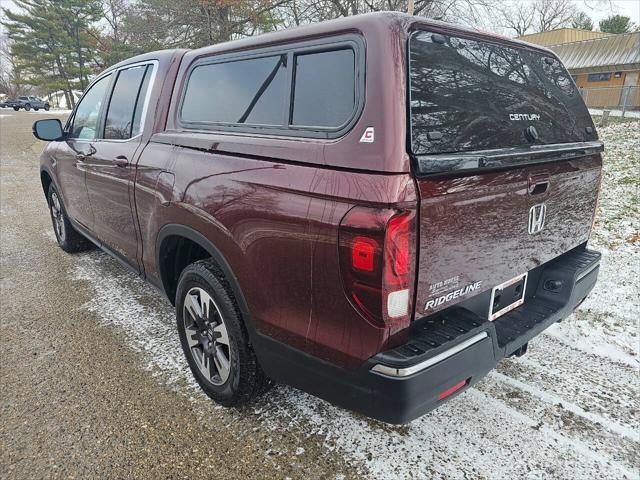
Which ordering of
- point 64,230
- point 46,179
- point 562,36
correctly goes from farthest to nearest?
point 562,36 → point 46,179 → point 64,230

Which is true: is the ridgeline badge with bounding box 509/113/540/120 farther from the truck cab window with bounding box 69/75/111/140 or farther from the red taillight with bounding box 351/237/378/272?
the truck cab window with bounding box 69/75/111/140

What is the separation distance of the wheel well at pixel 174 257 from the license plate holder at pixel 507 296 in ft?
5.41

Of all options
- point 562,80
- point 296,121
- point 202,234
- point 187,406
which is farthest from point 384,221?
point 562,80

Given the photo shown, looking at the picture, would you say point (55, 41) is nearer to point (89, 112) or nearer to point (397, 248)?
point (89, 112)

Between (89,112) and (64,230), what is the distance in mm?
1664

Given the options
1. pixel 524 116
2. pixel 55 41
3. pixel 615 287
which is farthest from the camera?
pixel 55 41

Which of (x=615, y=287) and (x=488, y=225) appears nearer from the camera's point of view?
(x=488, y=225)

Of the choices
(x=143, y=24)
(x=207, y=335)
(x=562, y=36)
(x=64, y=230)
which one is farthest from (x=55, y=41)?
(x=207, y=335)

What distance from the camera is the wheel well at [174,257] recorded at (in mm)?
2773

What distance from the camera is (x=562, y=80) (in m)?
2.71

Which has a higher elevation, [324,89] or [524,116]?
[324,89]

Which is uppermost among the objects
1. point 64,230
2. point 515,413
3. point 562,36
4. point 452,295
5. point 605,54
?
point 562,36

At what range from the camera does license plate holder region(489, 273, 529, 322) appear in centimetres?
215

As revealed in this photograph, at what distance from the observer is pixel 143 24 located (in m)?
21.2
